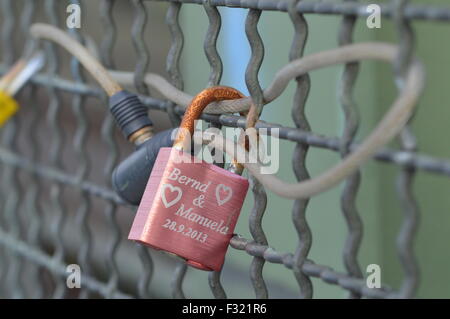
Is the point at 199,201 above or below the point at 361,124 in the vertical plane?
below

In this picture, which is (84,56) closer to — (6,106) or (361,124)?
(6,106)

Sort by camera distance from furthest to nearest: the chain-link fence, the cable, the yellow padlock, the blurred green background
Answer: the blurred green background, the yellow padlock, the cable, the chain-link fence

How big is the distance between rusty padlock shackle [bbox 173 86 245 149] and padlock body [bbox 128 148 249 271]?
1cm

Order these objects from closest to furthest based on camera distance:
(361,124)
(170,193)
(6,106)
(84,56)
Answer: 1. (170,193)
2. (84,56)
3. (6,106)
4. (361,124)

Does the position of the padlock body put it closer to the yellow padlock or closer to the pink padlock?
the pink padlock

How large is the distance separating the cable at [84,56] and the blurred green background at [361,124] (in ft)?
1.65

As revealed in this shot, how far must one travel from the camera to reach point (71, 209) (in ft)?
6.93

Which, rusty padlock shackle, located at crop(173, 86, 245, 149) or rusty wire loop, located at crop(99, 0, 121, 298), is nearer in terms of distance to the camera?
rusty padlock shackle, located at crop(173, 86, 245, 149)

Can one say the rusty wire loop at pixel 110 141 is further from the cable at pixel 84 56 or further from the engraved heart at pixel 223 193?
the engraved heart at pixel 223 193

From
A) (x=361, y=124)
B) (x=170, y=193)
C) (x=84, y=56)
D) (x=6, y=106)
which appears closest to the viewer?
(x=170, y=193)

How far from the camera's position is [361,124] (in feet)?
4.59

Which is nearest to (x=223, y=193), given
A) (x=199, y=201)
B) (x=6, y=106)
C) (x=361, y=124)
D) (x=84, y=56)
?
(x=199, y=201)

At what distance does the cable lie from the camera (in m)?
0.69

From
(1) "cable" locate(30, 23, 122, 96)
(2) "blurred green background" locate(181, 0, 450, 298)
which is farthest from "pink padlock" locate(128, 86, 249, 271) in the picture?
(2) "blurred green background" locate(181, 0, 450, 298)
